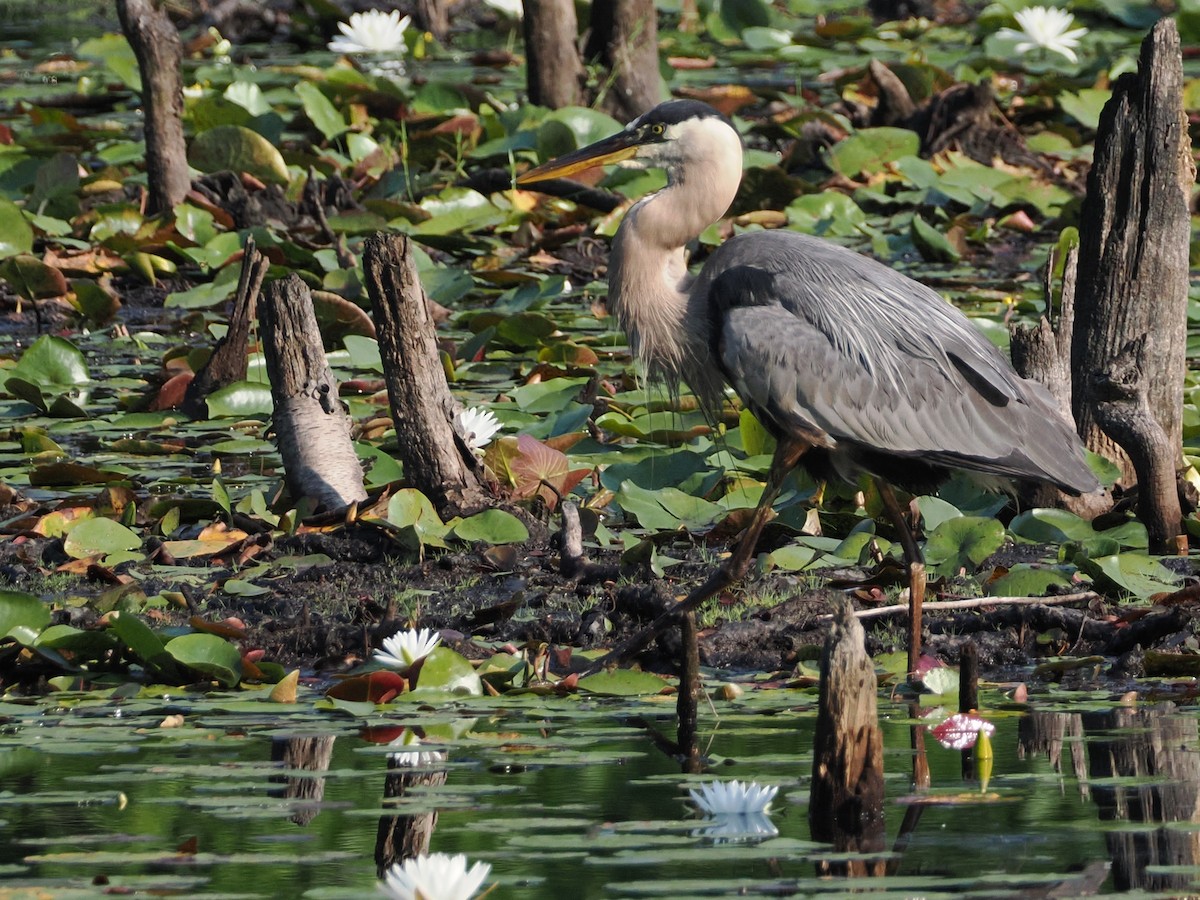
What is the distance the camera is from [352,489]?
6.36 metres

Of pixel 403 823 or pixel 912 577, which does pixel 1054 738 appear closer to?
pixel 912 577

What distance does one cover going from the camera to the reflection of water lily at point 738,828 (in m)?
3.54

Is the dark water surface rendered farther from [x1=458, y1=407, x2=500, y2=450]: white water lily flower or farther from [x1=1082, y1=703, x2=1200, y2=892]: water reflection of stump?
[x1=458, y1=407, x2=500, y2=450]: white water lily flower

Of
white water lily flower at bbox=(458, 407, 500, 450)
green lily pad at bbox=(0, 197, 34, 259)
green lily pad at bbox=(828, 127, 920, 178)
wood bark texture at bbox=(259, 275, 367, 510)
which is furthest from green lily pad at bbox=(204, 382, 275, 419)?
green lily pad at bbox=(828, 127, 920, 178)

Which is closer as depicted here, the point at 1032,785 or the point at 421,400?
the point at 1032,785

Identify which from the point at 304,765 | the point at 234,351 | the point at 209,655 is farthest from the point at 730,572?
the point at 234,351

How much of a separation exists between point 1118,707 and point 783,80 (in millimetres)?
11464

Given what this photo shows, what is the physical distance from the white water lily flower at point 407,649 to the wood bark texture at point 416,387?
4.70 feet

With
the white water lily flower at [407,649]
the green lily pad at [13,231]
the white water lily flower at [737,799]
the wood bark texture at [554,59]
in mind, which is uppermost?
the wood bark texture at [554,59]

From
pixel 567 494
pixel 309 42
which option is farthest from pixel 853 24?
pixel 567 494

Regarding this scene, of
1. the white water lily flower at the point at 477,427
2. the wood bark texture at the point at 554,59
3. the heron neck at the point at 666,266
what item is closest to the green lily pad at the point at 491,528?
the white water lily flower at the point at 477,427

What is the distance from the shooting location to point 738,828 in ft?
11.7

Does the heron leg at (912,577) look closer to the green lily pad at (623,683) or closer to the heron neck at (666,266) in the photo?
the green lily pad at (623,683)

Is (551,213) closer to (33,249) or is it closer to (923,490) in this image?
(33,249)
